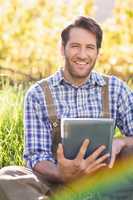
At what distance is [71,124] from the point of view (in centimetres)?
365

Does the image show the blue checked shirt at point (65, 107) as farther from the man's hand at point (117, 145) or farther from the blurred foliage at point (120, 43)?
the blurred foliage at point (120, 43)

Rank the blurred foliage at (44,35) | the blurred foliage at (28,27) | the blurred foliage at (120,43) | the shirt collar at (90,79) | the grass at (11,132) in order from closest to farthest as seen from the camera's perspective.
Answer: the shirt collar at (90,79), the grass at (11,132), the blurred foliage at (120,43), the blurred foliage at (44,35), the blurred foliage at (28,27)

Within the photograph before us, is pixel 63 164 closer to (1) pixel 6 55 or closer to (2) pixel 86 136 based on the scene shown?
(2) pixel 86 136

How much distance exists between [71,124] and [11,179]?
51cm

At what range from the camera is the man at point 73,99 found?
4105 millimetres

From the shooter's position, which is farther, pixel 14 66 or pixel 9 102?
pixel 14 66

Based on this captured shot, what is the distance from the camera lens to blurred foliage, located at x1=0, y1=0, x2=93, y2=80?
9.09 meters

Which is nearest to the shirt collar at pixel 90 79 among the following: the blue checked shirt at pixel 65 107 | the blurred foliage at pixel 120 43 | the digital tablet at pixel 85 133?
the blue checked shirt at pixel 65 107

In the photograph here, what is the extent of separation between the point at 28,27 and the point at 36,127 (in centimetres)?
524

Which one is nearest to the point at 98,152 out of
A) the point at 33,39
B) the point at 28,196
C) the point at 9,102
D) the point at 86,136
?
the point at 86,136

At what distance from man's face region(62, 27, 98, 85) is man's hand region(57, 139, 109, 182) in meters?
0.62

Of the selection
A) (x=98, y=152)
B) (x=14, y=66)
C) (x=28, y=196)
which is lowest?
(x=28, y=196)

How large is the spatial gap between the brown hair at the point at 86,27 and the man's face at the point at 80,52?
0.02 meters

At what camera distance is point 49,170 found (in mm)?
3982
